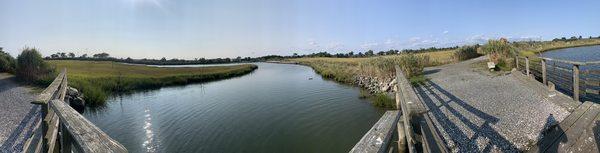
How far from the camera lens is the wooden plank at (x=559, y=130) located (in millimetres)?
6672

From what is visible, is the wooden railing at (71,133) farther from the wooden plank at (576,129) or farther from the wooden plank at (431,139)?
the wooden plank at (576,129)

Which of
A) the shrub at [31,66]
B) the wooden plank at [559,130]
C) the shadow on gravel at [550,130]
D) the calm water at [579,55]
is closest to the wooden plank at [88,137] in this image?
the wooden plank at [559,130]

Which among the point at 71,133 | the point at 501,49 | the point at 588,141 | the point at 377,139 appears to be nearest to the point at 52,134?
the point at 71,133

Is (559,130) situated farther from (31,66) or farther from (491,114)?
(31,66)

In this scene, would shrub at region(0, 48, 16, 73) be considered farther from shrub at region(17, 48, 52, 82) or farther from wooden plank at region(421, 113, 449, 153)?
wooden plank at region(421, 113, 449, 153)

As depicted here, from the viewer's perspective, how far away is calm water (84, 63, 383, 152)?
38.1 feet

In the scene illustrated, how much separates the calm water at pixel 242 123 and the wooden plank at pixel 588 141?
5.64 m

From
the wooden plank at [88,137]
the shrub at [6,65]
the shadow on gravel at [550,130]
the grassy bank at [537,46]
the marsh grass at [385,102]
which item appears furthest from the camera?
the grassy bank at [537,46]

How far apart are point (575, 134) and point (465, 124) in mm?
2373

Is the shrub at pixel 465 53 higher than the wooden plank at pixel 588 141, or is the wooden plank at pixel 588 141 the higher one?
the shrub at pixel 465 53

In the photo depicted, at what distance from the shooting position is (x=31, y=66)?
1086 inches

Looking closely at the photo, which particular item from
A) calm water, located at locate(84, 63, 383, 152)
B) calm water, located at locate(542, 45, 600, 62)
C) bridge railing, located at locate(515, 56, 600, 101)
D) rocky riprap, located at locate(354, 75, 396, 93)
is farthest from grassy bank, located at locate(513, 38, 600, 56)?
calm water, located at locate(84, 63, 383, 152)

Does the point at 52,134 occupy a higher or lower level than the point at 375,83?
higher

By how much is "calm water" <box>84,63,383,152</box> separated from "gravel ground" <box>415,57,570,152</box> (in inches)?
115
